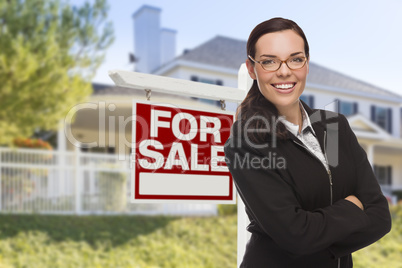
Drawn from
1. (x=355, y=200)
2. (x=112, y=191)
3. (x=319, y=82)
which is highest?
(x=319, y=82)

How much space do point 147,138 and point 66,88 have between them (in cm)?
978

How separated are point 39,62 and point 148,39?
33.0 feet

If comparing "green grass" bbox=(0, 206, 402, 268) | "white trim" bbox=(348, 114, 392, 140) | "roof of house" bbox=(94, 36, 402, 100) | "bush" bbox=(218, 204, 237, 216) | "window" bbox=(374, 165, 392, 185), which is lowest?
"green grass" bbox=(0, 206, 402, 268)

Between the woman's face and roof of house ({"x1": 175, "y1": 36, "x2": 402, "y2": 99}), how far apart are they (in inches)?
646

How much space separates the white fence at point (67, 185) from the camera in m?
11.3

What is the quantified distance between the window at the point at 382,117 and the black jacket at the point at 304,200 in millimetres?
23798

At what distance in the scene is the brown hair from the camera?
1748 mm

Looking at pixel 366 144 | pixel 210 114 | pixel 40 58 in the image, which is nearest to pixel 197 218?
pixel 40 58

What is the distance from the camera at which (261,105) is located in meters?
1.84

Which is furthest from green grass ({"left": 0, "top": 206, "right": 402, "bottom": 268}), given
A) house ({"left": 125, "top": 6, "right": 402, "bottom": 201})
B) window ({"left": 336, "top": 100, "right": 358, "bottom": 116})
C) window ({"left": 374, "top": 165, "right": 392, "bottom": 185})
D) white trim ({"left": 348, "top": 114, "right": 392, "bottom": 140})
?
window ({"left": 374, "top": 165, "right": 392, "bottom": 185})

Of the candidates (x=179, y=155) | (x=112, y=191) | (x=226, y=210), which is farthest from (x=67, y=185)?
(x=179, y=155)

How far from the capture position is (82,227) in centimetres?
1021

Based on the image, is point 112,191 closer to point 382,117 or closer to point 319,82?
point 319,82

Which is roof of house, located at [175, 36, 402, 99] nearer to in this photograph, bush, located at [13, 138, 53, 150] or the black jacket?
bush, located at [13, 138, 53, 150]
